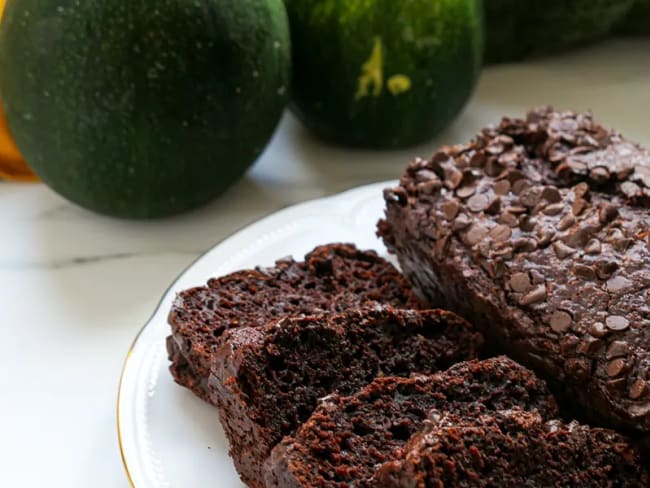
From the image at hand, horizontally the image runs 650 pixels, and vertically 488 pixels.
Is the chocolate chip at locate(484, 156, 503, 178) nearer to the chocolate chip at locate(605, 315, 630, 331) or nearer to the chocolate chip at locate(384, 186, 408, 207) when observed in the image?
the chocolate chip at locate(384, 186, 408, 207)

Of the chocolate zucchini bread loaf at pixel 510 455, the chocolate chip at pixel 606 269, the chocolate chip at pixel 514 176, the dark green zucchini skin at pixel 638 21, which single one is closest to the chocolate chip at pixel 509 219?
the chocolate chip at pixel 514 176

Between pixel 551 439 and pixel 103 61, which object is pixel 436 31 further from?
pixel 551 439

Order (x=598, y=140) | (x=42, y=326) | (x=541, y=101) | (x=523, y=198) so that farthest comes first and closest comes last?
(x=541, y=101) → (x=42, y=326) → (x=598, y=140) → (x=523, y=198)

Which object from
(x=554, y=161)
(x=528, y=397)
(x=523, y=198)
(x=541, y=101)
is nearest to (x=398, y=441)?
(x=528, y=397)

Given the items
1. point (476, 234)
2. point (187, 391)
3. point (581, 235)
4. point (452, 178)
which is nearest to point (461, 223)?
point (476, 234)

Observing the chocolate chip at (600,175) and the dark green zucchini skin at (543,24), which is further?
the dark green zucchini skin at (543,24)

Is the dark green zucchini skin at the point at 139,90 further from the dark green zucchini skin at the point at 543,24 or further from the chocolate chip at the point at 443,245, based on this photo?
the dark green zucchini skin at the point at 543,24

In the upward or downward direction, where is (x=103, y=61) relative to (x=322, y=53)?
upward
